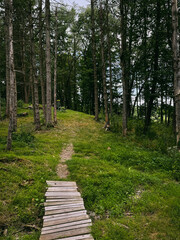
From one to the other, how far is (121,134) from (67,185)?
8272 millimetres

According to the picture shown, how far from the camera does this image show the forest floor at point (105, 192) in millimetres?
3711

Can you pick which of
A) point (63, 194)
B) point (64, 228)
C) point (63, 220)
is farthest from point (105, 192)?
point (64, 228)

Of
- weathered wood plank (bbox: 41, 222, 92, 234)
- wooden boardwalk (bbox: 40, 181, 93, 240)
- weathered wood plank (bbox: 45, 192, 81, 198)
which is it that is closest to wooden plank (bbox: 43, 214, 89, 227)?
wooden boardwalk (bbox: 40, 181, 93, 240)

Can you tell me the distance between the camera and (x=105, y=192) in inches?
198

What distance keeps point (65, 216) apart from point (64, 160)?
13.0 ft

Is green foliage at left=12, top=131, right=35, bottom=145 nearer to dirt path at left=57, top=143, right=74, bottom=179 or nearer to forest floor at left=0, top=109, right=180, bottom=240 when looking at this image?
forest floor at left=0, top=109, right=180, bottom=240

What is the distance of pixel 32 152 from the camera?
7.83 meters

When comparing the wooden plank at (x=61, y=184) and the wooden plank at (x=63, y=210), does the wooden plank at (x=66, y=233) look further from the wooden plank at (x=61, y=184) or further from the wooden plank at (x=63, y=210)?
the wooden plank at (x=61, y=184)

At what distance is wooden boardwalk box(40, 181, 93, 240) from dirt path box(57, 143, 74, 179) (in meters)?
1.17

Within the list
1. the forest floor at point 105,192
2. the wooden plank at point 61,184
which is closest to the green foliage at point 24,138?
the forest floor at point 105,192

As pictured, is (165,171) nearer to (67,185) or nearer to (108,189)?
(108,189)

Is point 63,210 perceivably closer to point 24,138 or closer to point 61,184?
point 61,184

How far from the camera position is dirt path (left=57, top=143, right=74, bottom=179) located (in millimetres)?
6405

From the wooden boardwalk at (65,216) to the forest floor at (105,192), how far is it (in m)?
0.26
